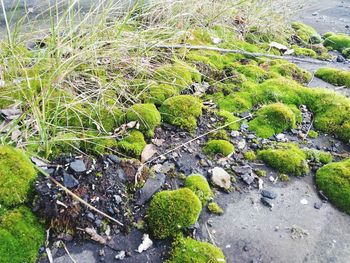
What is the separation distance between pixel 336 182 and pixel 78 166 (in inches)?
65.1

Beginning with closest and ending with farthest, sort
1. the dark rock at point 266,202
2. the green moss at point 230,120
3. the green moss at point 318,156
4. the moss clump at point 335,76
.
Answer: the dark rock at point 266,202 → the green moss at point 318,156 → the green moss at point 230,120 → the moss clump at point 335,76

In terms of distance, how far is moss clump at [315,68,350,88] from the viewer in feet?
12.5

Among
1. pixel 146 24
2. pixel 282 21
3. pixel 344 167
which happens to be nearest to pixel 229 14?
pixel 282 21

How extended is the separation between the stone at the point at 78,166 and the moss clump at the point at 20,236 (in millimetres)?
320

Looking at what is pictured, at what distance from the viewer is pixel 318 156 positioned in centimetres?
266

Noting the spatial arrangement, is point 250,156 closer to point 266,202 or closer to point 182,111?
point 266,202

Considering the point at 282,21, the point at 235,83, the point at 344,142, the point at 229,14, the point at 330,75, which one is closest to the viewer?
the point at 344,142

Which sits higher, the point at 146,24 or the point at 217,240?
the point at 146,24

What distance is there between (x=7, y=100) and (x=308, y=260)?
220 centimetres

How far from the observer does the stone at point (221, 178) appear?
7.63 feet

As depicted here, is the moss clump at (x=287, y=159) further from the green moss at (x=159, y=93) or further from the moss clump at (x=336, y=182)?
the green moss at (x=159, y=93)

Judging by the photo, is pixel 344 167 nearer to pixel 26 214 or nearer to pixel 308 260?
pixel 308 260

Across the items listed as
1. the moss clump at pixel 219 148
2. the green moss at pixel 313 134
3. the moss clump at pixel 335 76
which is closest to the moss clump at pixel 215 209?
the moss clump at pixel 219 148

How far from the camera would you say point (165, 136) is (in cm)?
265
